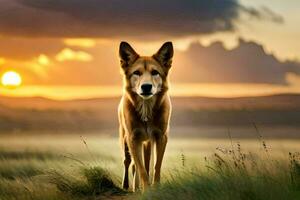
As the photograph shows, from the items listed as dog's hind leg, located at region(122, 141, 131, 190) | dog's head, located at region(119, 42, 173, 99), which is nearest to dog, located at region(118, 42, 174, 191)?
dog's head, located at region(119, 42, 173, 99)

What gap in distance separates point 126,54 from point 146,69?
0.50 m

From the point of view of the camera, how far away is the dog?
36.6ft

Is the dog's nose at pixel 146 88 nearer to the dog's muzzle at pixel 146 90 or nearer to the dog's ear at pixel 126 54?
the dog's muzzle at pixel 146 90

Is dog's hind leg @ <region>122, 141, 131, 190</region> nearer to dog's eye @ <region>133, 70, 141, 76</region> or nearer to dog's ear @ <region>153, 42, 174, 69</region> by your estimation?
dog's eye @ <region>133, 70, 141, 76</region>

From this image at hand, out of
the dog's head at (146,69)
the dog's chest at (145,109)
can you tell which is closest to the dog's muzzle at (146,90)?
the dog's head at (146,69)

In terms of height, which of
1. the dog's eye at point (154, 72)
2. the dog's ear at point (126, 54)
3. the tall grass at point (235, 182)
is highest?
the dog's ear at point (126, 54)

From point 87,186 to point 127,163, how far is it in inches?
37.4

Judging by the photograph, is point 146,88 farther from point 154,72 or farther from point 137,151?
point 137,151

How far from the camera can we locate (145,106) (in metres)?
11.3

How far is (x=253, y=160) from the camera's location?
34.3ft

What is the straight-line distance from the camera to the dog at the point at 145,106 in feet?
36.6

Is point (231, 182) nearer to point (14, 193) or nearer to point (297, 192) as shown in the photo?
point (297, 192)

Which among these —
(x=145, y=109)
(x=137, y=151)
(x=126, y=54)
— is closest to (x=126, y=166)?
(x=137, y=151)

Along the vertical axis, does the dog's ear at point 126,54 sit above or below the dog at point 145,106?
above
